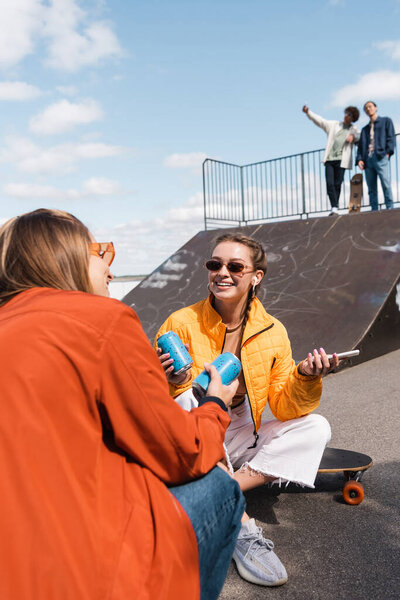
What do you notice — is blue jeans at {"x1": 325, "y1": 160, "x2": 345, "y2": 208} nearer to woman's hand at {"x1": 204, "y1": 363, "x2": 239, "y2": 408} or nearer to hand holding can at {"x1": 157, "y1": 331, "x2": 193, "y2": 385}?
hand holding can at {"x1": 157, "y1": 331, "x2": 193, "y2": 385}

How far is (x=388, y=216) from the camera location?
8.83 m

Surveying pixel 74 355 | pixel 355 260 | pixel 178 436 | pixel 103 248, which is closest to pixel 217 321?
pixel 103 248

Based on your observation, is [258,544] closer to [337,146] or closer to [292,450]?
[292,450]

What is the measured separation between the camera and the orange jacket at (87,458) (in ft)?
3.68

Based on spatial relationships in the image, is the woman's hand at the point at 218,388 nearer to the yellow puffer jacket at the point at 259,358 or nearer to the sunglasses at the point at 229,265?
the yellow puffer jacket at the point at 259,358

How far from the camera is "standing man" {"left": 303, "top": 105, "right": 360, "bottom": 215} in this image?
10.6m

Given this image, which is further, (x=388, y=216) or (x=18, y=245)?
(x=388, y=216)

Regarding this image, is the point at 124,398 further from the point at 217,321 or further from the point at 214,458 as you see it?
the point at 217,321

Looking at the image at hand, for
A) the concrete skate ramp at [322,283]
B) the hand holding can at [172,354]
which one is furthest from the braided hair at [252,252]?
the concrete skate ramp at [322,283]

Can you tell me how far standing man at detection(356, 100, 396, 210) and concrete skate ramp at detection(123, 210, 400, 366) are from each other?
1380 millimetres

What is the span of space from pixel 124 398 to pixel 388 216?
8401mm


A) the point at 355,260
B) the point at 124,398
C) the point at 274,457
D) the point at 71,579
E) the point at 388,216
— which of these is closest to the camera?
the point at 71,579

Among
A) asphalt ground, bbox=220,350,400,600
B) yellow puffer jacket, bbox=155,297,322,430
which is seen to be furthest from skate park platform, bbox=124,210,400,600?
yellow puffer jacket, bbox=155,297,322,430

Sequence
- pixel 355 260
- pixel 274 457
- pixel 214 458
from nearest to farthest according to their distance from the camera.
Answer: pixel 214 458, pixel 274 457, pixel 355 260
